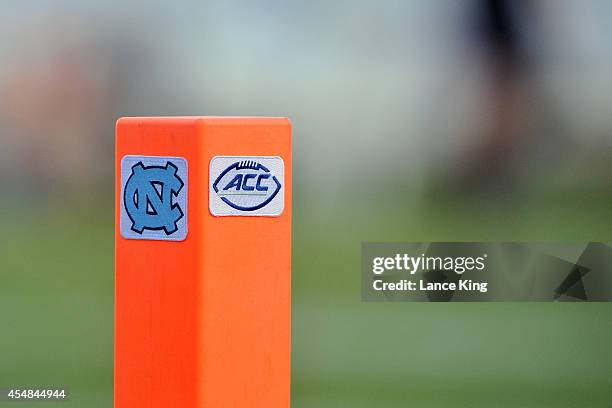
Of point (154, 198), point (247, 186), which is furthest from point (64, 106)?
point (247, 186)

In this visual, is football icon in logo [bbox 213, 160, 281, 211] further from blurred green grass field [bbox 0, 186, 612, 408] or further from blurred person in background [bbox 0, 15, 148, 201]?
blurred person in background [bbox 0, 15, 148, 201]

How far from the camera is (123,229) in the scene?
8.80 ft

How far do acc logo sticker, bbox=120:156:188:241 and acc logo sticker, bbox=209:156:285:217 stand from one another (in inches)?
3.2

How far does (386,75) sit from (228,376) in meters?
1.39

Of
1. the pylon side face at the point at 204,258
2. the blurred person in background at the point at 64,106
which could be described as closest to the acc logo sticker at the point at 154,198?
the pylon side face at the point at 204,258

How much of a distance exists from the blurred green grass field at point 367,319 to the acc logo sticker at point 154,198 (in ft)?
3.26

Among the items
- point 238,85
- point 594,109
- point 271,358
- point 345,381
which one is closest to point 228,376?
point 271,358

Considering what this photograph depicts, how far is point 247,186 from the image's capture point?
8.60ft

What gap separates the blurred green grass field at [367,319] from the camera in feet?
11.9

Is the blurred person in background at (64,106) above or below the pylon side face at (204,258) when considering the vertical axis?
above

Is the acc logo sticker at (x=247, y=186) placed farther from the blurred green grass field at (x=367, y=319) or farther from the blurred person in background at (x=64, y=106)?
the blurred person in background at (x=64, y=106)

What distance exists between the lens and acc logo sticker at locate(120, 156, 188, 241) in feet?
8.50

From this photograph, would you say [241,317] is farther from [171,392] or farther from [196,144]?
[196,144]

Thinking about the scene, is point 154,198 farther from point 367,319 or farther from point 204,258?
point 367,319
